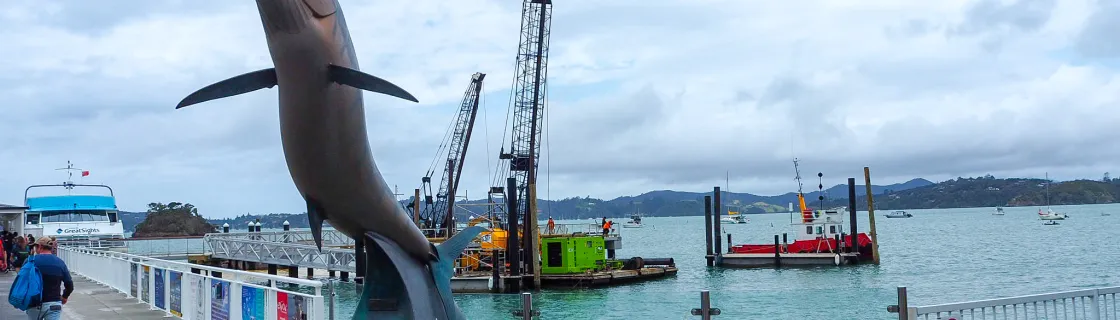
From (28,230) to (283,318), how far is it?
102 ft

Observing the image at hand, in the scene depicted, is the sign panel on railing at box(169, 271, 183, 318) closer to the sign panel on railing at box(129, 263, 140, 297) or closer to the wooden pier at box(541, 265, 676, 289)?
the sign panel on railing at box(129, 263, 140, 297)

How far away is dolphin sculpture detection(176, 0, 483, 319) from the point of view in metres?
8.34

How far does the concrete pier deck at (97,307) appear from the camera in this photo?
1622 centimetres

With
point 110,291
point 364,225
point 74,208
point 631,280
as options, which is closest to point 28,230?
point 74,208

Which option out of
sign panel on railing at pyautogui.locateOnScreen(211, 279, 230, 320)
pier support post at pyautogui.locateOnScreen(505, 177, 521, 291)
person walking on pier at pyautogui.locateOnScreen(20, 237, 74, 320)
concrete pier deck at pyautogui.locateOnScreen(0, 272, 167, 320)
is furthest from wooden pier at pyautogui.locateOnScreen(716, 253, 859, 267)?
person walking on pier at pyautogui.locateOnScreen(20, 237, 74, 320)

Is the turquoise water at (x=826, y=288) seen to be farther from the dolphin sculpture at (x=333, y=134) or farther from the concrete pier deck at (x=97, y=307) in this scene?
the dolphin sculpture at (x=333, y=134)

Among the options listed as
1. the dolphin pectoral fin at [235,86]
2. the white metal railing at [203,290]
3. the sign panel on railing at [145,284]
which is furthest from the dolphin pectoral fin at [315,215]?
the sign panel on railing at [145,284]

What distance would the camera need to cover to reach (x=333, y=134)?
29.8ft

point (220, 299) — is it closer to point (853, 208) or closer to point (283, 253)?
point (283, 253)

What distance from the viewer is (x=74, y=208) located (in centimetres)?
3994

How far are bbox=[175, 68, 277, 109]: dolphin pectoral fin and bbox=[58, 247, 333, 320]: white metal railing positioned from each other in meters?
2.02

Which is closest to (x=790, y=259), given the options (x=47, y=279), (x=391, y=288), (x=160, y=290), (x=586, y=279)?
(x=586, y=279)

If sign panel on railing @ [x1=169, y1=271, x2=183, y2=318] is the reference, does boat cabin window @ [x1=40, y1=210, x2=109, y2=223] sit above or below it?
above

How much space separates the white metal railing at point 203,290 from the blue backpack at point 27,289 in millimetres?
2053
